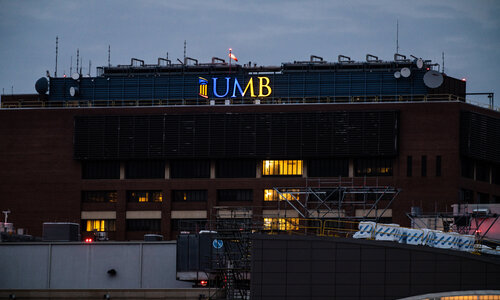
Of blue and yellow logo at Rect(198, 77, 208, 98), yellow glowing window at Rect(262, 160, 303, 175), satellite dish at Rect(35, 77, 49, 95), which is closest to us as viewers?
yellow glowing window at Rect(262, 160, 303, 175)

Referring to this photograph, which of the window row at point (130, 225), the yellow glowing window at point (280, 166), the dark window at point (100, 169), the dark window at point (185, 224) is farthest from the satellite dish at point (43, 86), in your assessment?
the yellow glowing window at point (280, 166)

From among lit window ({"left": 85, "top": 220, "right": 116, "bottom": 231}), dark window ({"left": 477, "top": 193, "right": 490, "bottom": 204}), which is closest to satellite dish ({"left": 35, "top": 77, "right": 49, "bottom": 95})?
lit window ({"left": 85, "top": 220, "right": 116, "bottom": 231})

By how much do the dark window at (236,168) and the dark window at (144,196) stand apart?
860 cm

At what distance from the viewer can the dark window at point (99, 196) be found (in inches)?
5463

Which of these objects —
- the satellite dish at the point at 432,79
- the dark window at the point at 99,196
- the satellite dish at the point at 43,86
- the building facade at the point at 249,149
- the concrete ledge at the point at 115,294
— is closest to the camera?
the concrete ledge at the point at 115,294

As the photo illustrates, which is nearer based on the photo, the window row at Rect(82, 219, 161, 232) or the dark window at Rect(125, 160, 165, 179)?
the window row at Rect(82, 219, 161, 232)

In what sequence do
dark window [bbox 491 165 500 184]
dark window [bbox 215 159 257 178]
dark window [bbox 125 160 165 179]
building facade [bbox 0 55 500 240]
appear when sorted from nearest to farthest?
building facade [bbox 0 55 500 240], dark window [bbox 215 159 257 178], dark window [bbox 125 160 165 179], dark window [bbox 491 165 500 184]

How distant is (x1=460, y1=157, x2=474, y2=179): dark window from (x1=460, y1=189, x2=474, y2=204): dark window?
85.1 inches

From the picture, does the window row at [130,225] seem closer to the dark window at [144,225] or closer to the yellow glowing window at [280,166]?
the dark window at [144,225]

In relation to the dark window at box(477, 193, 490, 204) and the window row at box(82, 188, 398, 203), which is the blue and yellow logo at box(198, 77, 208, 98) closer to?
the window row at box(82, 188, 398, 203)

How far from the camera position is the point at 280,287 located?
249 feet

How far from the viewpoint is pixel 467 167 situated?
447 feet

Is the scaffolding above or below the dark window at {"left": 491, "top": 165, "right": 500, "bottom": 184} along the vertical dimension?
below

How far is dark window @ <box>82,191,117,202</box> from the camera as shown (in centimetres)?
13875
